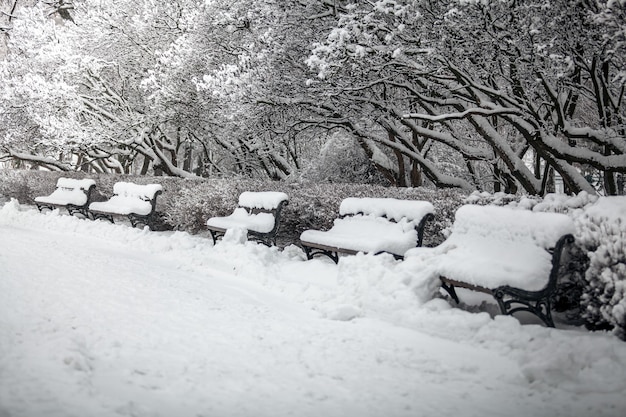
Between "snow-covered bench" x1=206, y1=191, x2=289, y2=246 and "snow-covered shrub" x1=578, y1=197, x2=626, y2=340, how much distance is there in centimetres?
464

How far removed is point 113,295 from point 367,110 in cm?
730

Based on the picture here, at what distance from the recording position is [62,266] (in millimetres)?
6066

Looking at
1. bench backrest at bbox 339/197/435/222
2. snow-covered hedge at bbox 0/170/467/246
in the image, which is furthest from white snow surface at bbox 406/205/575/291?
snow-covered hedge at bbox 0/170/467/246

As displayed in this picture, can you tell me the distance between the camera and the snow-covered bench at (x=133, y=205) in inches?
414

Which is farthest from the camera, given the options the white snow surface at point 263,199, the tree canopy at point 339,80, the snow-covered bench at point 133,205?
the snow-covered bench at point 133,205

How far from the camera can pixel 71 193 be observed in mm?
13227

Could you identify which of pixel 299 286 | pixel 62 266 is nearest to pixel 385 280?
pixel 299 286

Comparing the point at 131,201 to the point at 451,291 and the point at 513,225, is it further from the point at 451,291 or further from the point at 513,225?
the point at 513,225

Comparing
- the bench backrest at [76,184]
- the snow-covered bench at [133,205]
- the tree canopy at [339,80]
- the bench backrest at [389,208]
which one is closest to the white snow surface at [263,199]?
the bench backrest at [389,208]

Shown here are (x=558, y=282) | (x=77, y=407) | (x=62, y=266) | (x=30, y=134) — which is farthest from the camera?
(x=30, y=134)

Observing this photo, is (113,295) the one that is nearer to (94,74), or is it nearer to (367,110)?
(367,110)

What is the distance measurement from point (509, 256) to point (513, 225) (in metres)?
0.34

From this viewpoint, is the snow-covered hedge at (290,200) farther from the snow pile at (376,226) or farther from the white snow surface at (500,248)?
the white snow surface at (500,248)

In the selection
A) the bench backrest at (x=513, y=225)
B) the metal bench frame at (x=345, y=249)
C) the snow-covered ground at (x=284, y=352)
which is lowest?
the snow-covered ground at (x=284, y=352)
